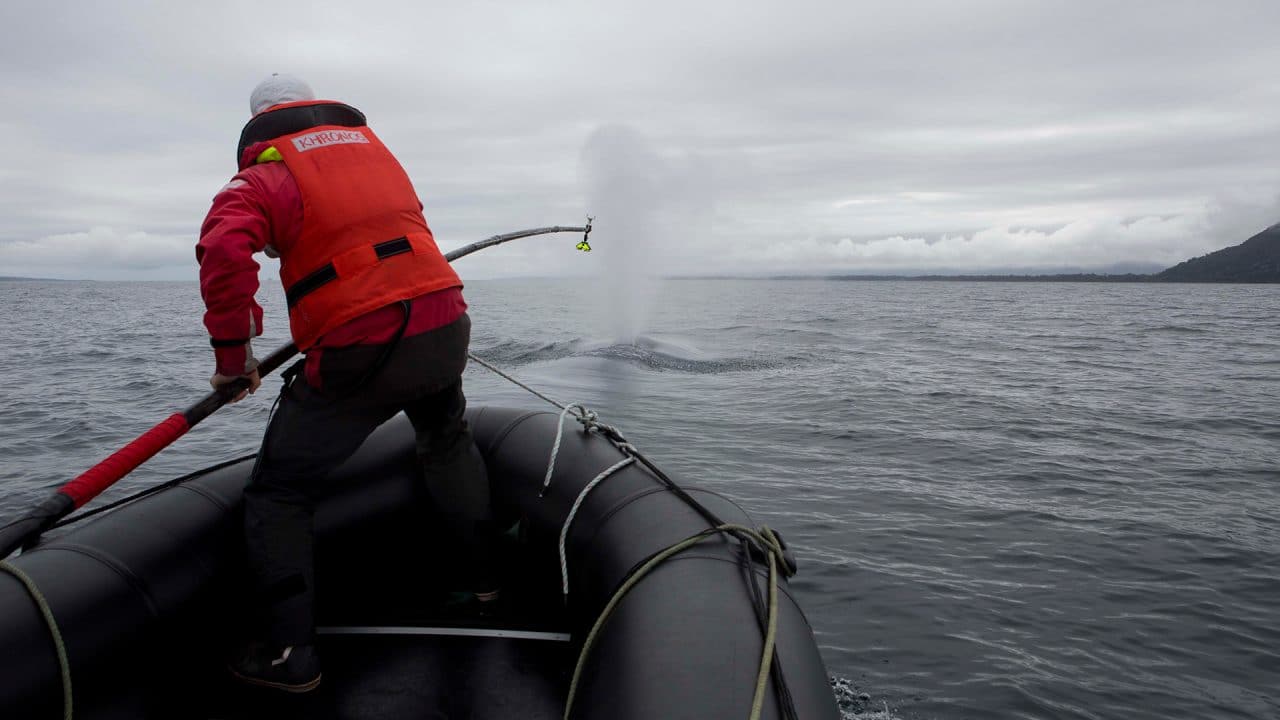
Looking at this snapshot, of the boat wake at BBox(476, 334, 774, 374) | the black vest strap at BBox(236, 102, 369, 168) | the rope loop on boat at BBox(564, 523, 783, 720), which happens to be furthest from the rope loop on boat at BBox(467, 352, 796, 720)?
the boat wake at BBox(476, 334, 774, 374)

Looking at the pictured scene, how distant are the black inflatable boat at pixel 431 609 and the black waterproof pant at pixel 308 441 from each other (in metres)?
0.37

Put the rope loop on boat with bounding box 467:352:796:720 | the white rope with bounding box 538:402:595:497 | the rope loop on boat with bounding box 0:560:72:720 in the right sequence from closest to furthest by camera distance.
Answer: the rope loop on boat with bounding box 467:352:796:720 → the rope loop on boat with bounding box 0:560:72:720 → the white rope with bounding box 538:402:595:497

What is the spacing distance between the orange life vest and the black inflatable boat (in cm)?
108

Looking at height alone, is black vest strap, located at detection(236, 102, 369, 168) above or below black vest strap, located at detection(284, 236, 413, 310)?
above

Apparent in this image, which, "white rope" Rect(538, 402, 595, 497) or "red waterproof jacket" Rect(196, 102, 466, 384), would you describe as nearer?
"red waterproof jacket" Rect(196, 102, 466, 384)

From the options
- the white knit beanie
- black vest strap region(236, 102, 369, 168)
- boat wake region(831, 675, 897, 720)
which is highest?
the white knit beanie

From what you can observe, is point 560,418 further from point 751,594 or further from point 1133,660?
point 1133,660

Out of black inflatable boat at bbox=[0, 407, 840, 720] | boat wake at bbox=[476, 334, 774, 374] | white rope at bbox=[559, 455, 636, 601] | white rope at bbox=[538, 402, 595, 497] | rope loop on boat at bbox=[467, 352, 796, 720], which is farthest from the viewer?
boat wake at bbox=[476, 334, 774, 374]

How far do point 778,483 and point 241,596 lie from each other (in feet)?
19.7

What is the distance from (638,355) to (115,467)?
17046mm

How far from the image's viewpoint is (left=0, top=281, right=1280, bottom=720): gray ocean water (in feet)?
15.4

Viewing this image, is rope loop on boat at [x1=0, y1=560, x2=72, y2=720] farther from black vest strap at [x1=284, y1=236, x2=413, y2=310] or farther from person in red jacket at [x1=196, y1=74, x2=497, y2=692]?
black vest strap at [x1=284, y1=236, x2=413, y2=310]

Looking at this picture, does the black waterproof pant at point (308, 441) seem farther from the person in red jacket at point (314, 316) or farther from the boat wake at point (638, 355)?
the boat wake at point (638, 355)

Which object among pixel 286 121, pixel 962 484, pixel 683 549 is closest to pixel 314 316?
pixel 286 121
